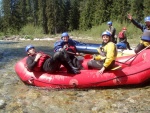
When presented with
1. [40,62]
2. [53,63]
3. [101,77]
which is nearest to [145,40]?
[101,77]

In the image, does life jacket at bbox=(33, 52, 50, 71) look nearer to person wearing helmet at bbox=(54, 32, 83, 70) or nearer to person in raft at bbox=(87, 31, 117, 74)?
person wearing helmet at bbox=(54, 32, 83, 70)

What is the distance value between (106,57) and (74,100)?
115cm

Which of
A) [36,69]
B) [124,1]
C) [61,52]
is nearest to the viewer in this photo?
[61,52]

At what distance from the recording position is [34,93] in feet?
19.1

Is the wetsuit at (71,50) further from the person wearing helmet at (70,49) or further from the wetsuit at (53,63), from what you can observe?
the wetsuit at (53,63)

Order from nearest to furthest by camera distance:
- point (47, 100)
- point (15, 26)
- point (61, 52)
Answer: point (47, 100)
point (61, 52)
point (15, 26)

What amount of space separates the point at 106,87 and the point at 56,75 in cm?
120

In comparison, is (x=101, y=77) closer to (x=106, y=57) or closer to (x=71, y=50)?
(x=106, y=57)

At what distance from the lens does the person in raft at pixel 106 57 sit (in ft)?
17.7

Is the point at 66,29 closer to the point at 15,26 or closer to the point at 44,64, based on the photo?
the point at 15,26

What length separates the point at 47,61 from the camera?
236 inches

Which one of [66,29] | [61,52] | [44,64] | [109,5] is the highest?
[61,52]

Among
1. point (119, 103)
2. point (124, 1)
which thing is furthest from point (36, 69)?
point (124, 1)

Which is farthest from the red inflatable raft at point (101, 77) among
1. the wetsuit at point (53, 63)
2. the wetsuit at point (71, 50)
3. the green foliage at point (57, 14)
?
the green foliage at point (57, 14)
